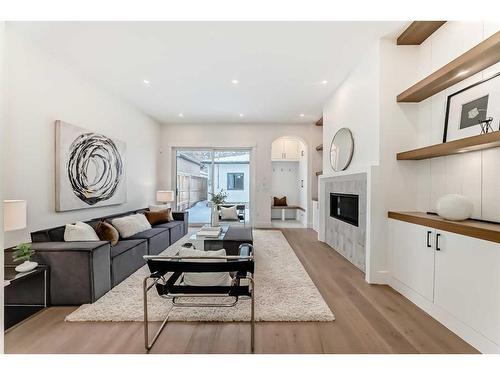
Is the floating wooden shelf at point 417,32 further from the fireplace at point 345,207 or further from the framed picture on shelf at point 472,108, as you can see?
the fireplace at point 345,207

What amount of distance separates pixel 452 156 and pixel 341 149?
1893mm

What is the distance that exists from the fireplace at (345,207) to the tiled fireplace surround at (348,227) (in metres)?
0.07

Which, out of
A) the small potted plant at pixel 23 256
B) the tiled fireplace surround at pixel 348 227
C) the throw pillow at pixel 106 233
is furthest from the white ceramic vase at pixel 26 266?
the tiled fireplace surround at pixel 348 227

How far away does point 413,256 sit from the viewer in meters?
2.64

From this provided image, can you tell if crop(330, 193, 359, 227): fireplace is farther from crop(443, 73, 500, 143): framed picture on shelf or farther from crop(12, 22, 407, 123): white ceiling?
crop(12, 22, 407, 123): white ceiling

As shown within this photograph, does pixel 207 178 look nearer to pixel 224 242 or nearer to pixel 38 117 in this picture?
pixel 224 242

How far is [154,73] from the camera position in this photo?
3.98 m

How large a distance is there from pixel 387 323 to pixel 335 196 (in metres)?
2.68

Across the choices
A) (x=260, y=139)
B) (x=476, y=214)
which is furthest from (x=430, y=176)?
(x=260, y=139)

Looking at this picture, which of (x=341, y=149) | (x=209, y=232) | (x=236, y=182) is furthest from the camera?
(x=236, y=182)

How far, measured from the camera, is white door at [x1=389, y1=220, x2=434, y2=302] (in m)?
2.39

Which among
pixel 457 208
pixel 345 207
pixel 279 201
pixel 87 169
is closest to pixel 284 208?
pixel 279 201

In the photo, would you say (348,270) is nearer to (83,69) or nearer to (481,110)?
(481,110)
